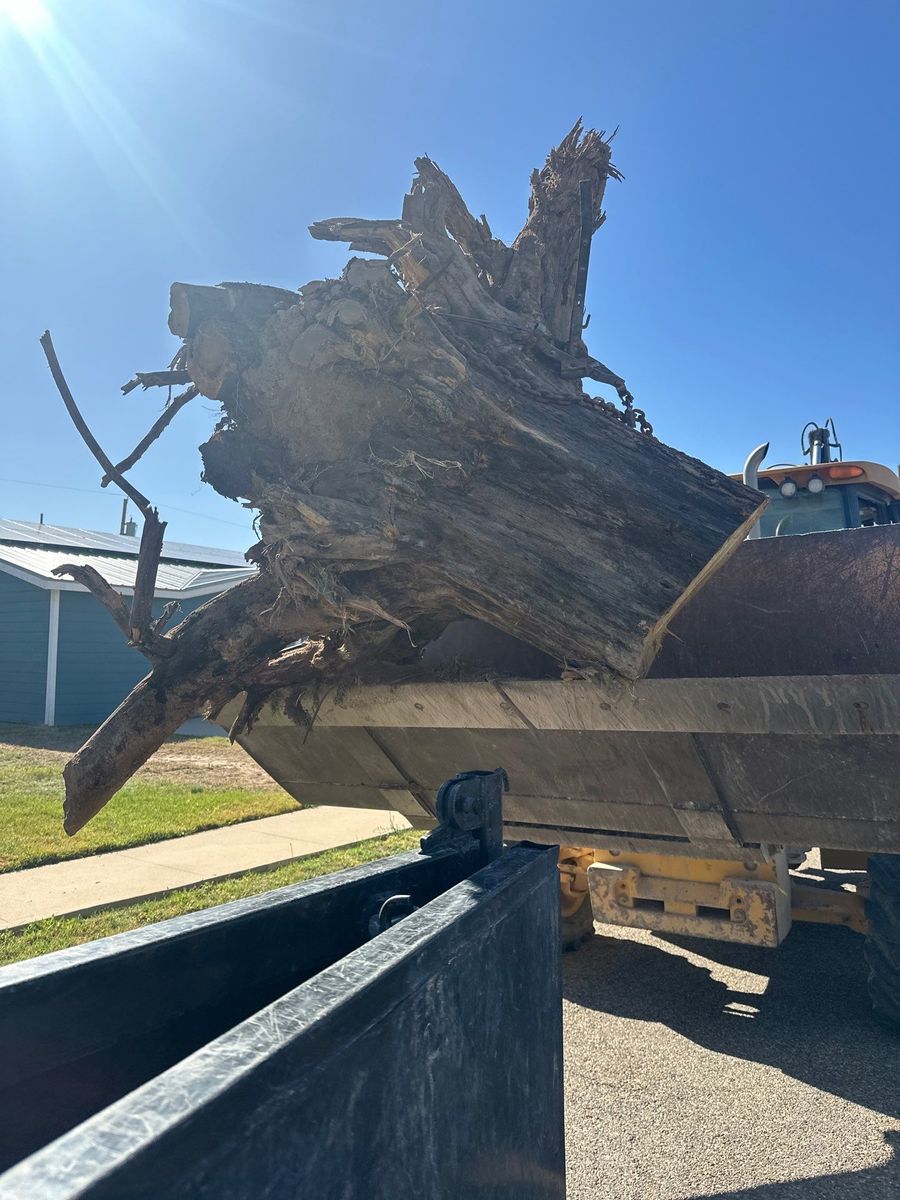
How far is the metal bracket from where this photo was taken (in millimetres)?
1940

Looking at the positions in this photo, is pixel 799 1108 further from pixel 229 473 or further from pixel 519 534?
pixel 229 473

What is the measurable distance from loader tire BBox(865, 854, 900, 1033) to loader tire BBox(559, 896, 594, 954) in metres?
1.62

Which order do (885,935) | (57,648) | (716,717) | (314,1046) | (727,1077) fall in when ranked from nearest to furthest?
1. (314,1046)
2. (716,717)
3. (727,1077)
4. (885,935)
5. (57,648)

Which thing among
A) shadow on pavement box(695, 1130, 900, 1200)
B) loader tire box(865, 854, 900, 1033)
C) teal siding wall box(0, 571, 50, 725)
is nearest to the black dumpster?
shadow on pavement box(695, 1130, 900, 1200)

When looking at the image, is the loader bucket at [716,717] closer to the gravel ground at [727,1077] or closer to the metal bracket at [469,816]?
the gravel ground at [727,1077]

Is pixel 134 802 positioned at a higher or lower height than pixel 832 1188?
higher

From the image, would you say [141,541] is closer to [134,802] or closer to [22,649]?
[134,802]

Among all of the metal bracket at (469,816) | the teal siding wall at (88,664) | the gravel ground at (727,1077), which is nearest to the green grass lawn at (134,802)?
the teal siding wall at (88,664)

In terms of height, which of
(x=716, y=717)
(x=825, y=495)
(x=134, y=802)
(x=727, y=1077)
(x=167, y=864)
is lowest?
(x=727, y=1077)

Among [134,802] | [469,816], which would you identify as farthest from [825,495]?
[134,802]

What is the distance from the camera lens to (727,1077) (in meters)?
3.54

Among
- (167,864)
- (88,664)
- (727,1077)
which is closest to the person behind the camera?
(727,1077)

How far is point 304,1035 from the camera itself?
2.93ft

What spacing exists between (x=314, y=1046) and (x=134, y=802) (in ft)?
31.9
